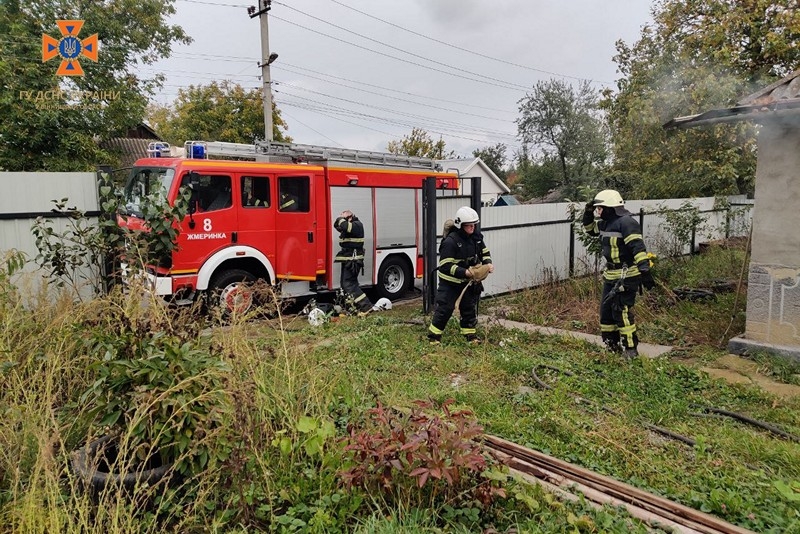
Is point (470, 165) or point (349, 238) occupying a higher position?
point (470, 165)

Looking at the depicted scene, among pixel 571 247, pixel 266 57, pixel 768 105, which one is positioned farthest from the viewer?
pixel 266 57

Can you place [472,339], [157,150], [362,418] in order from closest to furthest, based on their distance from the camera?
[362,418]
[472,339]
[157,150]

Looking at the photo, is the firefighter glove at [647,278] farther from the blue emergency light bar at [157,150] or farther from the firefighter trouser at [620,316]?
the blue emergency light bar at [157,150]

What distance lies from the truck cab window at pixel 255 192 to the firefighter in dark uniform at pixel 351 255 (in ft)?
3.80

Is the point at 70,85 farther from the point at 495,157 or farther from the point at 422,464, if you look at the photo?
the point at 495,157

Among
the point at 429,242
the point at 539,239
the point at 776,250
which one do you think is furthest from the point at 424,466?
the point at 539,239

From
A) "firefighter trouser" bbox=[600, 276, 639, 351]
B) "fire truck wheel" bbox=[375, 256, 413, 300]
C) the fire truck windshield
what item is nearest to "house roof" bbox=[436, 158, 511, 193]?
"fire truck wheel" bbox=[375, 256, 413, 300]

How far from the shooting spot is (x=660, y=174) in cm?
1772

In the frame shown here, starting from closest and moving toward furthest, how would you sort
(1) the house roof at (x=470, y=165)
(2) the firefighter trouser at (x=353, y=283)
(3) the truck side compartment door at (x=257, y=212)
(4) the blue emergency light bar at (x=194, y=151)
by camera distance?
(4) the blue emergency light bar at (x=194, y=151) < (3) the truck side compartment door at (x=257, y=212) < (2) the firefighter trouser at (x=353, y=283) < (1) the house roof at (x=470, y=165)

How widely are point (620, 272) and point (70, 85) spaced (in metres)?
14.4

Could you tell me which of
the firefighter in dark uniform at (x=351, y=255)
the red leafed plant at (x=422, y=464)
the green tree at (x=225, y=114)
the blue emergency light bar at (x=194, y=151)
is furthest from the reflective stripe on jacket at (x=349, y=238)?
the green tree at (x=225, y=114)

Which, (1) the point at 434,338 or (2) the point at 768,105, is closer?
(2) the point at 768,105

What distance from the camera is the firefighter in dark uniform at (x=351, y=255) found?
338 inches

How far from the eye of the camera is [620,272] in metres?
5.92
